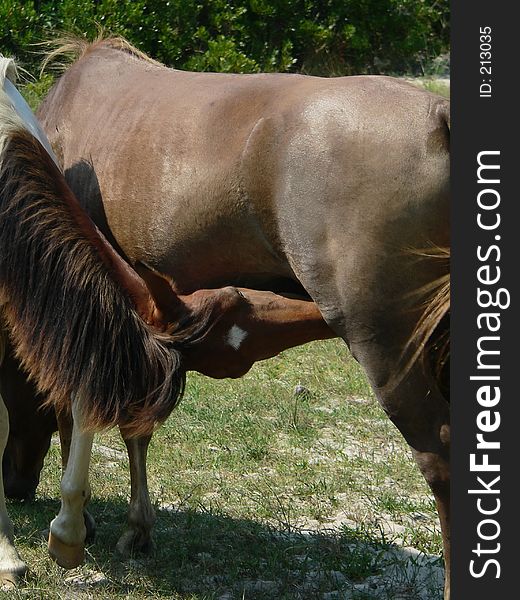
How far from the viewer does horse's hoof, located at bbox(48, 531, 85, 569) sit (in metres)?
3.93

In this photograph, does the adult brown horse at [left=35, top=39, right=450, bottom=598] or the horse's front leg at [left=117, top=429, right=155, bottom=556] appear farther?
the horse's front leg at [left=117, top=429, right=155, bottom=556]

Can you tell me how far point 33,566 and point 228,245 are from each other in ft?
5.14

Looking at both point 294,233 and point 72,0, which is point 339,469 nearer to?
point 294,233

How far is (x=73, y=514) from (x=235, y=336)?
0.96 m

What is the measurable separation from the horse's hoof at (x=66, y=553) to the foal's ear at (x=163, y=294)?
0.97m

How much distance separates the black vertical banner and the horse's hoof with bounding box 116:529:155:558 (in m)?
1.71

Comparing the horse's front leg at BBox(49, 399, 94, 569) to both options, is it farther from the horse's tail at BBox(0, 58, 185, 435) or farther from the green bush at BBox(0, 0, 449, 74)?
the green bush at BBox(0, 0, 449, 74)

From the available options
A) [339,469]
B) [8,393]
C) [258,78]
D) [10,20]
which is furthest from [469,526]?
[10,20]

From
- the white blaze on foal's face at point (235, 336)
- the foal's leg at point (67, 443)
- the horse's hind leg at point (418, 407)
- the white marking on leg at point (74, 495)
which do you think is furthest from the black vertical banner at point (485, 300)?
the foal's leg at point (67, 443)

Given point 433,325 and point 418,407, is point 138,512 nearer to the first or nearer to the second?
point 418,407

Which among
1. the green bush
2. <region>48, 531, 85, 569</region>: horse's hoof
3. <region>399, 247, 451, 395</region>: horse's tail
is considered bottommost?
<region>48, 531, 85, 569</region>: horse's hoof

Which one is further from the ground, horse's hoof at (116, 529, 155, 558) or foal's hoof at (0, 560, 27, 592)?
horse's hoof at (116, 529, 155, 558)

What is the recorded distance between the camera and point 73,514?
13.0ft

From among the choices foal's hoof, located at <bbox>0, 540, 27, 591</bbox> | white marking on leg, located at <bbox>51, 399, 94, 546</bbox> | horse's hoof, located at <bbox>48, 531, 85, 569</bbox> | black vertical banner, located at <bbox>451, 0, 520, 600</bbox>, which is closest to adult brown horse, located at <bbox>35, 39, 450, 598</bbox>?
black vertical banner, located at <bbox>451, 0, 520, 600</bbox>
